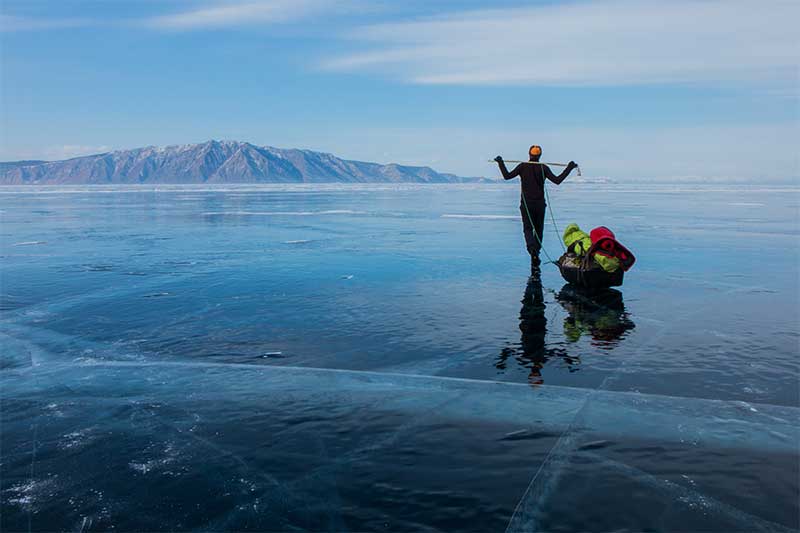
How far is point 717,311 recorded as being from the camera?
9062 millimetres

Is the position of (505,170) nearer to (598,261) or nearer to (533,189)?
(533,189)

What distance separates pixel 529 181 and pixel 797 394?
26.9ft

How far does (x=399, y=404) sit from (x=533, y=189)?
8783mm

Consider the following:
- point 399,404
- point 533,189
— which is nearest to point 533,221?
point 533,189

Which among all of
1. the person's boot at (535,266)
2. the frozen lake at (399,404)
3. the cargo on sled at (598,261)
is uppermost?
the cargo on sled at (598,261)

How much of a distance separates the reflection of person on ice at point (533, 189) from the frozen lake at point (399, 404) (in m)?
1.54

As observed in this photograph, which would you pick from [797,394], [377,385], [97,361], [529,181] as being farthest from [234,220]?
[797,394]

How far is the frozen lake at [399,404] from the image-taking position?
3.73m

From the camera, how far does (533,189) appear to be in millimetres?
13062

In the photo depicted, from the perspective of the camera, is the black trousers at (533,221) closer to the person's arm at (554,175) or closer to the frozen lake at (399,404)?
the person's arm at (554,175)

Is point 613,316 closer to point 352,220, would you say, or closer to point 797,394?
point 797,394

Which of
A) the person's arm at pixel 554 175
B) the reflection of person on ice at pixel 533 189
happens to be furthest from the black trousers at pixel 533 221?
the person's arm at pixel 554 175

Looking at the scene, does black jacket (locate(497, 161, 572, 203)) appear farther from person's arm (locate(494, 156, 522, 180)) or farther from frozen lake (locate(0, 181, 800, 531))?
frozen lake (locate(0, 181, 800, 531))

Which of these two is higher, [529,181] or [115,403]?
[529,181]
